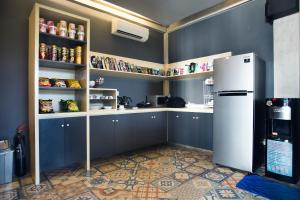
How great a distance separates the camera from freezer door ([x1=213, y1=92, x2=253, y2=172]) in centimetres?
255

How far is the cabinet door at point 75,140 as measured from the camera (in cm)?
255

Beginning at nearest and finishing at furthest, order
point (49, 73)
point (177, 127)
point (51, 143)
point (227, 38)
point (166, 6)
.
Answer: point (51, 143) < point (49, 73) < point (166, 6) < point (227, 38) < point (177, 127)

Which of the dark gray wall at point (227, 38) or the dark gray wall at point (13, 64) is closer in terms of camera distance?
the dark gray wall at point (13, 64)

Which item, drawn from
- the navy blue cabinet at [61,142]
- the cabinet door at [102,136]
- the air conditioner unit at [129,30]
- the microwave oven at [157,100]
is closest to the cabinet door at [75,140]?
the navy blue cabinet at [61,142]

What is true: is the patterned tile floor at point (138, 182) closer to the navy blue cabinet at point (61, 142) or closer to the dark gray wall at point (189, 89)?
the navy blue cabinet at point (61, 142)

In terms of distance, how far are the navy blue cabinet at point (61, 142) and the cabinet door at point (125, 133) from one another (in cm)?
64

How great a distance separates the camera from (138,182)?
231 cm

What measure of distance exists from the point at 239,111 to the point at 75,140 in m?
2.41

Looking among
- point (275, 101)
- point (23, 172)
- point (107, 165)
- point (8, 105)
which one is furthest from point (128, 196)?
point (275, 101)

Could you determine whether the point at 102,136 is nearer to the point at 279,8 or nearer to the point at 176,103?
the point at 176,103

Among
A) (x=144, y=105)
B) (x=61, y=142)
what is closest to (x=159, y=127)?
(x=144, y=105)

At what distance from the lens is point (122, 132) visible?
3.25 m

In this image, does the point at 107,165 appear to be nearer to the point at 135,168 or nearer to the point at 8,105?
the point at 135,168

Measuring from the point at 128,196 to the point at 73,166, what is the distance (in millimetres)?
1310
